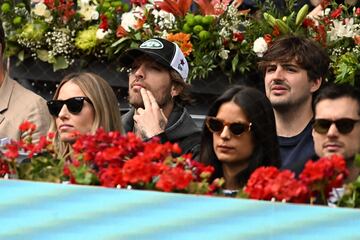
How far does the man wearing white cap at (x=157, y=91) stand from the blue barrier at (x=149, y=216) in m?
2.07

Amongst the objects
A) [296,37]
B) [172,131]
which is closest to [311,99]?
[296,37]

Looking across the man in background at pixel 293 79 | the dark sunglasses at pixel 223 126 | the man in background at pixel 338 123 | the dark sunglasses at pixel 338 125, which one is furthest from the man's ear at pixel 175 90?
the dark sunglasses at pixel 338 125

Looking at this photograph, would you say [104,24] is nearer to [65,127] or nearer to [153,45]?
[153,45]

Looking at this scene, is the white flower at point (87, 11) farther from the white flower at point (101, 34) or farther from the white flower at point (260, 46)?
the white flower at point (260, 46)

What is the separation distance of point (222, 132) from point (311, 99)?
97 centimetres

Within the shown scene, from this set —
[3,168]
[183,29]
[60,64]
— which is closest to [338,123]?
[3,168]

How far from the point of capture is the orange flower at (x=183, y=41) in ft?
24.2

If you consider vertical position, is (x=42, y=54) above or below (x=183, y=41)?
below

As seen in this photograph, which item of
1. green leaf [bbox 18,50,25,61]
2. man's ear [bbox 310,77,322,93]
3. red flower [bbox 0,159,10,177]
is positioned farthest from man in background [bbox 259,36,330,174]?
green leaf [bbox 18,50,25,61]

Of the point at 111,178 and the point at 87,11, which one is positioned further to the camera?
the point at 87,11

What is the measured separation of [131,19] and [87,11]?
47 centimetres

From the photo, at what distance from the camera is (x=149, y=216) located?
406 centimetres

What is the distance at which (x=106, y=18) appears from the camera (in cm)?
789

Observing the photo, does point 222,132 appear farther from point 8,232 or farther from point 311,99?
point 8,232
